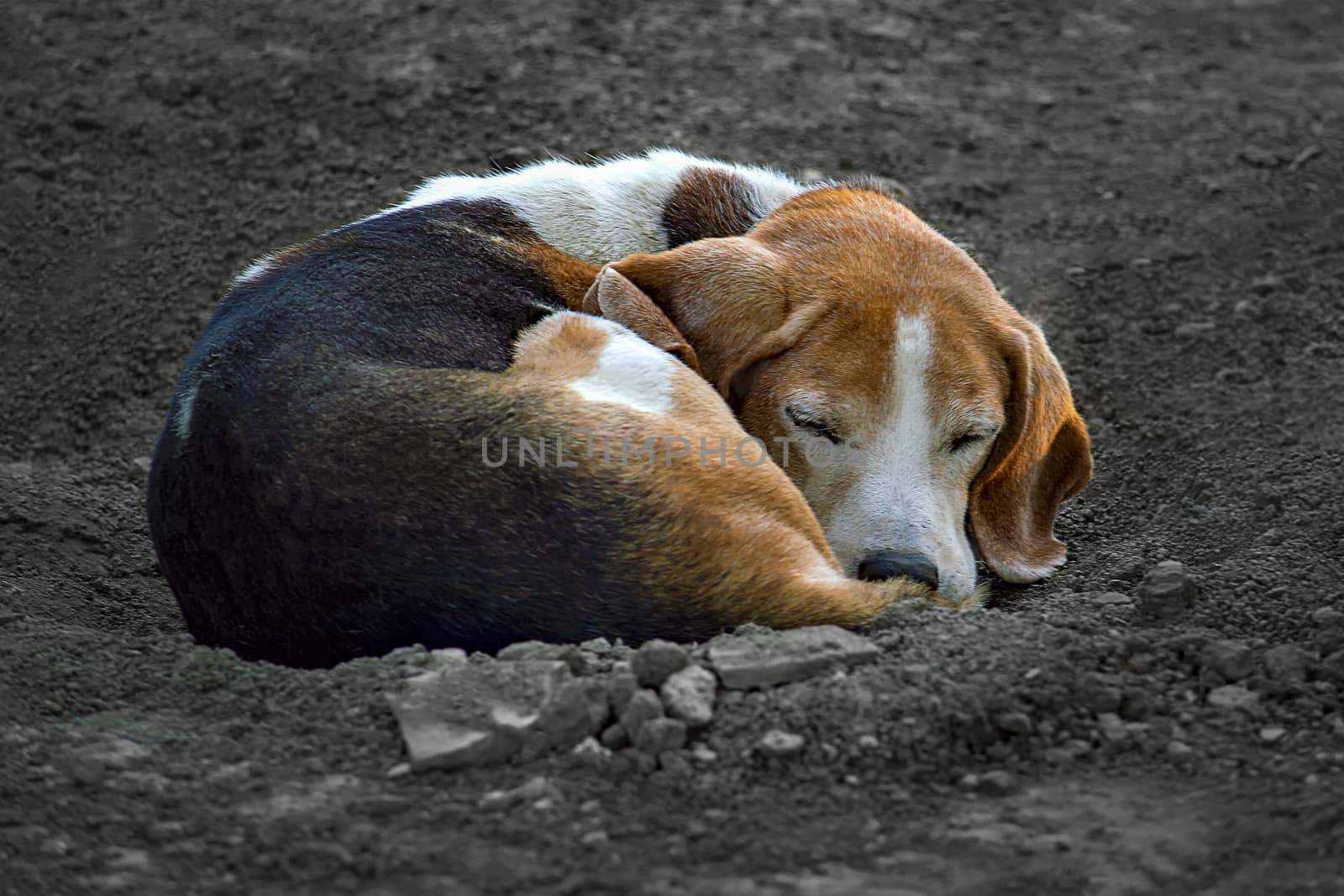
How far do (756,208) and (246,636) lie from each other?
2429 millimetres

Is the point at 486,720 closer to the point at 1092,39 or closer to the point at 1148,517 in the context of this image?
the point at 1148,517

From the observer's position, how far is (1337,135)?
7664 mm

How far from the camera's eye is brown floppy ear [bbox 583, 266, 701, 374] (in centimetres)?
433

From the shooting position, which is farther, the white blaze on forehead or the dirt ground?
the white blaze on forehead

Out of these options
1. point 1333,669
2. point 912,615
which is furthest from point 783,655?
point 1333,669

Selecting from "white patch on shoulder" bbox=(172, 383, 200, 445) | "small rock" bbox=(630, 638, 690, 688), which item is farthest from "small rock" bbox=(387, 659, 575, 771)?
"white patch on shoulder" bbox=(172, 383, 200, 445)

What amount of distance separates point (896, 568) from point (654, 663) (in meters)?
0.99

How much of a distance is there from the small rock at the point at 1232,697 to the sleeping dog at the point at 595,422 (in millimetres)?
842

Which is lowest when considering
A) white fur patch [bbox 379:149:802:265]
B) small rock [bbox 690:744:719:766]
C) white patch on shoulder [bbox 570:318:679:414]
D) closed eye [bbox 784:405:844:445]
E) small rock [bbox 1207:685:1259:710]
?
small rock [bbox 690:744:719:766]

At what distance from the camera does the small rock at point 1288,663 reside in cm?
350

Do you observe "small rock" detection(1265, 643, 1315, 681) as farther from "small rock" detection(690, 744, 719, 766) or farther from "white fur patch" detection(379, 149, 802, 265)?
"white fur patch" detection(379, 149, 802, 265)

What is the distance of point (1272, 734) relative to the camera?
10.8 feet

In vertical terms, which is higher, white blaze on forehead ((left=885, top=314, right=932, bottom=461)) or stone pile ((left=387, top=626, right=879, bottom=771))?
white blaze on forehead ((left=885, top=314, right=932, bottom=461))

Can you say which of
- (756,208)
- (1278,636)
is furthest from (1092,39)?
(1278,636)
